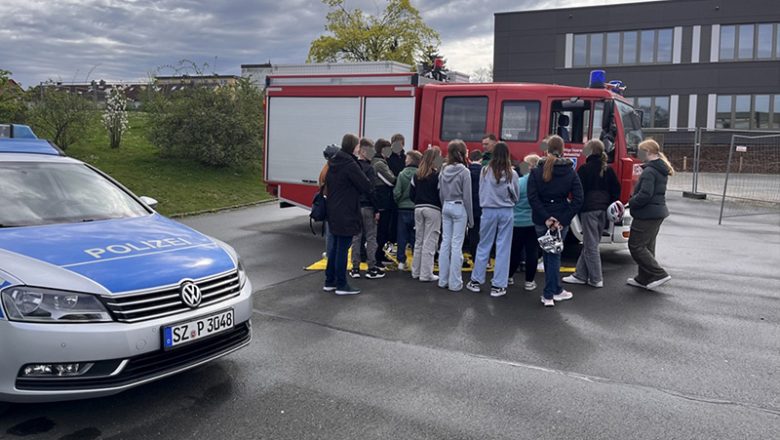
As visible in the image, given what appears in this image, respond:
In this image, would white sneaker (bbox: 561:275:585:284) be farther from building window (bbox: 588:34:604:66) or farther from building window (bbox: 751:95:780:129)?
building window (bbox: 588:34:604:66)

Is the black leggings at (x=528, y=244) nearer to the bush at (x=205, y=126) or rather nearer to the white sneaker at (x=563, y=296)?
the white sneaker at (x=563, y=296)

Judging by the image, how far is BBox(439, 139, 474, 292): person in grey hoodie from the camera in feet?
24.8

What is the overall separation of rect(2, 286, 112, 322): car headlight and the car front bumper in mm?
48

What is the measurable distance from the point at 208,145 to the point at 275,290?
12.2 metres

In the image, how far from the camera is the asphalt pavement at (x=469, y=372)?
397 cm

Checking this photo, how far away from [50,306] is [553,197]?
526cm

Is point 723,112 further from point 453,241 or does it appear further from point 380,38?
point 453,241

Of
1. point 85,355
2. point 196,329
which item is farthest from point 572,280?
point 85,355

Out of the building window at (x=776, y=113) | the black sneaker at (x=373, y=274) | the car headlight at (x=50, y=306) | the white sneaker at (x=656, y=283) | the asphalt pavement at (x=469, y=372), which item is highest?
the building window at (x=776, y=113)

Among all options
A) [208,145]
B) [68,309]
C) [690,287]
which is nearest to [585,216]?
[690,287]

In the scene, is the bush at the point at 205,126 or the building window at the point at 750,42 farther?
the building window at the point at 750,42

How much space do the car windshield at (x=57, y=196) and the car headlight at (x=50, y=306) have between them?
1.03 metres

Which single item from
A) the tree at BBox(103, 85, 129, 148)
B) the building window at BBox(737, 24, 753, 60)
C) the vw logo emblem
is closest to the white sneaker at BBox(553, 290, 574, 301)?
the vw logo emblem

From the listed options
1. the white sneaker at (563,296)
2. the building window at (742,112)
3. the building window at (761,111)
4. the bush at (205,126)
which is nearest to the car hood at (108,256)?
the white sneaker at (563,296)
